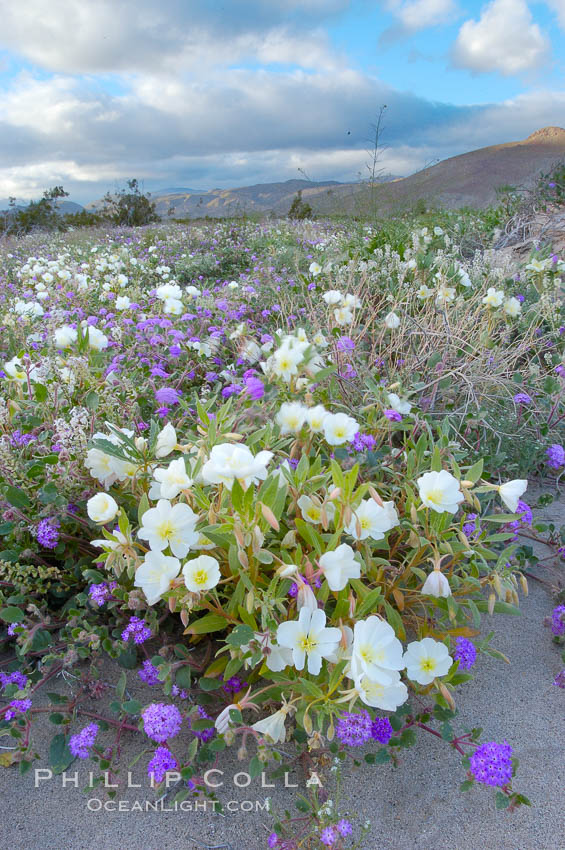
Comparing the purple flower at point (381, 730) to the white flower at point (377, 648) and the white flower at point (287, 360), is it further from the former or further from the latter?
the white flower at point (287, 360)

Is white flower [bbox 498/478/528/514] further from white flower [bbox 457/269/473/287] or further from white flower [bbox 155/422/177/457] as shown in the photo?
white flower [bbox 457/269/473/287]

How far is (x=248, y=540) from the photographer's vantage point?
1225 mm

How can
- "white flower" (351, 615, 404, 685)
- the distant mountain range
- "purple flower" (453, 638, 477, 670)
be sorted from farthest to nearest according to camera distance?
the distant mountain range
"purple flower" (453, 638, 477, 670)
"white flower" (351, 615, 404, 685)

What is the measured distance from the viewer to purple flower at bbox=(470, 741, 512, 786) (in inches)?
46.8

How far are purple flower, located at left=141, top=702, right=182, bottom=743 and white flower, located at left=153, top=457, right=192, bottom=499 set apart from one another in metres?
0.52

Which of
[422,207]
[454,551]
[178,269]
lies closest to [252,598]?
[454,551]

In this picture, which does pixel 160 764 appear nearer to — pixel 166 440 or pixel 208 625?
pixel 208 625

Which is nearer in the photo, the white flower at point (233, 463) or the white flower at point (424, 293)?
the white flower at point (233, 463)

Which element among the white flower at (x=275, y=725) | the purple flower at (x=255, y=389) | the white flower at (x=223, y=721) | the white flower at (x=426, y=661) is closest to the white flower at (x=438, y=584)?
the white flower at (x=426, y=661)

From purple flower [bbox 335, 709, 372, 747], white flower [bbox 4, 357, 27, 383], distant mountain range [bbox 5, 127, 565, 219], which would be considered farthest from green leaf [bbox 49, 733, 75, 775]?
distant mountain range [bbox 5, 127, 565, 219]

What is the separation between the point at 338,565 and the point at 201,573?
1.00 feet

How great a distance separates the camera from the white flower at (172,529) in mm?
1202

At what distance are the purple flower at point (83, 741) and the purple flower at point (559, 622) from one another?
1.43 m

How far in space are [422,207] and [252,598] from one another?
11070 millimetres
